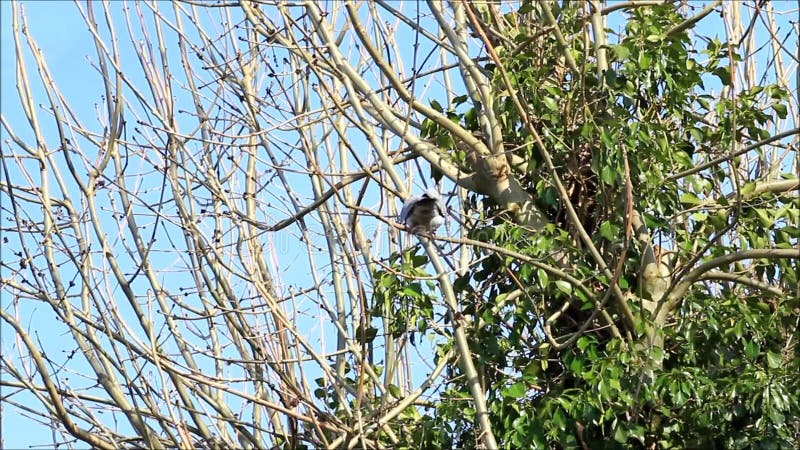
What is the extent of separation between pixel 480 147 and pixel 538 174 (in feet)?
1.04

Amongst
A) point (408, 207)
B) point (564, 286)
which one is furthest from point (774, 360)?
point (408, 207)

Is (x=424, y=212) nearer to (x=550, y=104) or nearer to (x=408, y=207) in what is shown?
(x=408, y=207)

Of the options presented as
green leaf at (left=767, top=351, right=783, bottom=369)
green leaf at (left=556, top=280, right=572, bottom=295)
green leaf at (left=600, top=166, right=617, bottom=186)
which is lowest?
green leaf at (left=767, top=351, right=783, bottom=369)

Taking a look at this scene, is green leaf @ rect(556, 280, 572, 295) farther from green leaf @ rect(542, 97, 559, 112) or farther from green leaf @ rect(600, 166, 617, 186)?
green leaf @ rect(542, 97, 559, 112)

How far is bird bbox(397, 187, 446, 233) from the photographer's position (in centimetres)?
484

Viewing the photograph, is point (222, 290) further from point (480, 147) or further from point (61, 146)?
point (480, 147)

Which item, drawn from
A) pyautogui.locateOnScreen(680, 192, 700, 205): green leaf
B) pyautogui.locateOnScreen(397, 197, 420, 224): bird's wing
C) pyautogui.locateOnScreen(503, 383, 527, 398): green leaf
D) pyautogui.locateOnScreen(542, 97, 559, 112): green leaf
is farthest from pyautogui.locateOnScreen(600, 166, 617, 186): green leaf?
pyautogui.locateOnScreen(503, 383, 527, 398): green leaf

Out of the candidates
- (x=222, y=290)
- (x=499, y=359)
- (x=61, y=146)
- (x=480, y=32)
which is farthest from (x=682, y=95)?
(x=61, y=146)

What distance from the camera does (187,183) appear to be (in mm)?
5926

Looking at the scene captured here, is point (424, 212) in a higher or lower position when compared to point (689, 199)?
higher

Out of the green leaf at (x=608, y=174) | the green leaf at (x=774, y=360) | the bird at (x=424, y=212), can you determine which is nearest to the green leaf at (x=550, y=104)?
the green leaf at (x=608, y=174)

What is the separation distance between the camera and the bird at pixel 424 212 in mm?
4840

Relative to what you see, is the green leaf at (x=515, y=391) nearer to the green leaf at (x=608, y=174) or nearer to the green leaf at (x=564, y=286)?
the green leaf at (x=564, y=286)

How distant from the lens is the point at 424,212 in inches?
192
